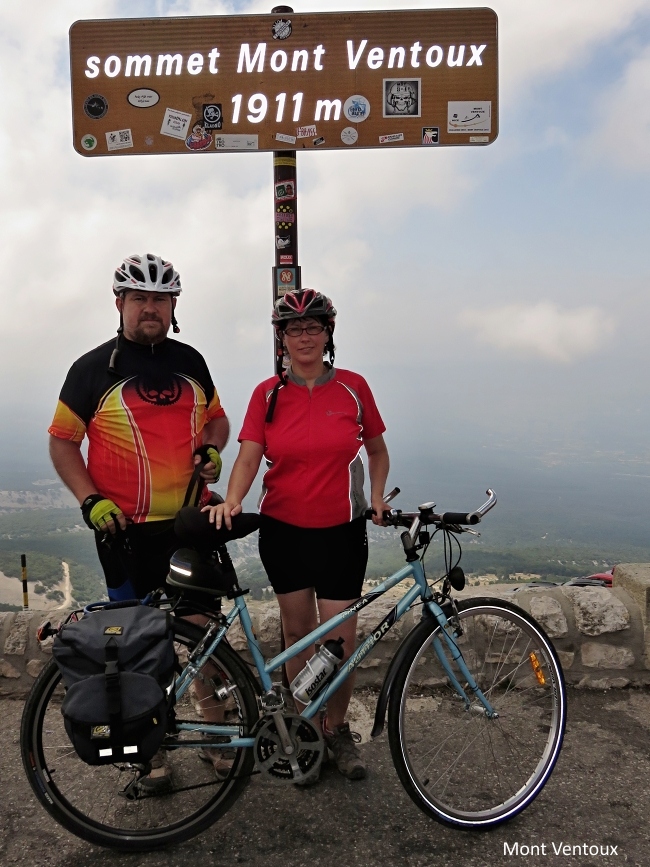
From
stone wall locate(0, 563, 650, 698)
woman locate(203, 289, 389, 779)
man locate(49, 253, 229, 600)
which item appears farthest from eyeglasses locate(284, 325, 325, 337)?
stone wall locate(0, 563, 650, 698)

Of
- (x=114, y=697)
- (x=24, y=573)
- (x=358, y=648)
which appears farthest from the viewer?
(x=24, y=573)

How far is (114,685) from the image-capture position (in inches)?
89.0

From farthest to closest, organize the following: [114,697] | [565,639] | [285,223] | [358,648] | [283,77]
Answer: [565,639]
[285,223]
[283,77]
[358,648]
[114,697]

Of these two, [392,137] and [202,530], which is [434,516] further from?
[392,137]

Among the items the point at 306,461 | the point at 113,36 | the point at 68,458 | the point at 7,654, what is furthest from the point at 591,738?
the point at 113,36

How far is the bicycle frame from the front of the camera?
262 centimetres

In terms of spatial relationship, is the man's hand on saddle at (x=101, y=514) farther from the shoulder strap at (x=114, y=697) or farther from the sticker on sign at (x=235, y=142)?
the sticker on sign at (x=235, y=142)

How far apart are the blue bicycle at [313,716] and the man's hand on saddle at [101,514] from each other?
374 millimetres

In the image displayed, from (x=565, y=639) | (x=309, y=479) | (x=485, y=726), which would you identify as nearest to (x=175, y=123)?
(x=309, y=479)

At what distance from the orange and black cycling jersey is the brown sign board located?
1456 mm

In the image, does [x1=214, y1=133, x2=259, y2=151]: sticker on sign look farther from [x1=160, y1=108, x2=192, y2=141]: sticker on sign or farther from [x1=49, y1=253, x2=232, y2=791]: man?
[x1=49, y1=253, x2=232, y2=791]: man

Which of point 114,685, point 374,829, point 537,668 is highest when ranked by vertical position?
point 114,685

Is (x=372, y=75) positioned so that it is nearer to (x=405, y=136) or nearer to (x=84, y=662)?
(x=405, y=136)

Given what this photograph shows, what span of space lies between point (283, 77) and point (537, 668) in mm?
3326
